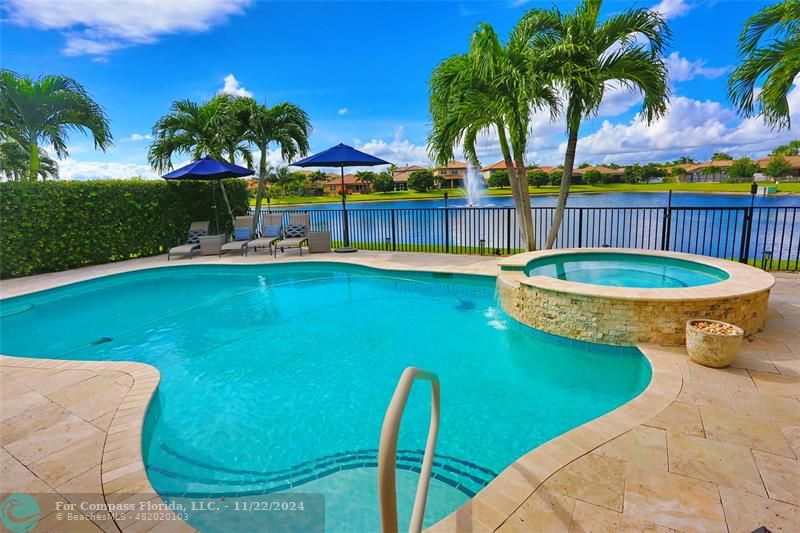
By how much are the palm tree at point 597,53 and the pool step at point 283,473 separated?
21.4 feet

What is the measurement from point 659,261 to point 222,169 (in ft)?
32.0

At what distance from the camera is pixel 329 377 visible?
421 cm

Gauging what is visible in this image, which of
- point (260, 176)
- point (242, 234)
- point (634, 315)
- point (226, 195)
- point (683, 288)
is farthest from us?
point (226, 195)

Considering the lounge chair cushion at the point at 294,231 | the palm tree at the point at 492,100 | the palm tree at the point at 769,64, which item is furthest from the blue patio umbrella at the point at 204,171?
the palm tree at the point at 769,64

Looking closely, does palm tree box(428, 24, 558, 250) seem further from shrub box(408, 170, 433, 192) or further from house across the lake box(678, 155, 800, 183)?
house across the lake box(678, 155, 800, 183)

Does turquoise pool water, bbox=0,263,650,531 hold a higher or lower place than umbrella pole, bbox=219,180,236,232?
lower

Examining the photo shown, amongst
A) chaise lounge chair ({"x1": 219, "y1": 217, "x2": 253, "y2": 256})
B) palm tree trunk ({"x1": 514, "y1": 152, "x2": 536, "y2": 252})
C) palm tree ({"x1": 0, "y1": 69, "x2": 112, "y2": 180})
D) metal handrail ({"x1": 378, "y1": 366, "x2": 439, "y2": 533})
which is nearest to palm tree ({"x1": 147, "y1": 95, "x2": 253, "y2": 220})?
chaise lounge chair ({"x1": 219, "y1": 217, "x2": 253, "y2": 256})

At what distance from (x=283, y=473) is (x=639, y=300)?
3.90m

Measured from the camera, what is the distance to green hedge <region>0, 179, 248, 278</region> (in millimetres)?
8445

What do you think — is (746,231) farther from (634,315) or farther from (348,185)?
(348,185)

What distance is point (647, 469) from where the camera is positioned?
2.29 meters

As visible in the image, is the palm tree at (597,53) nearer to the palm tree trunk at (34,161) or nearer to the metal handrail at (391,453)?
the metal handrail at (391,453)

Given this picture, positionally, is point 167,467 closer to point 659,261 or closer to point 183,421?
point 183,421

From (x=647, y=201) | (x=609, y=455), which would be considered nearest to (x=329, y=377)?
(x=609, y=455)
